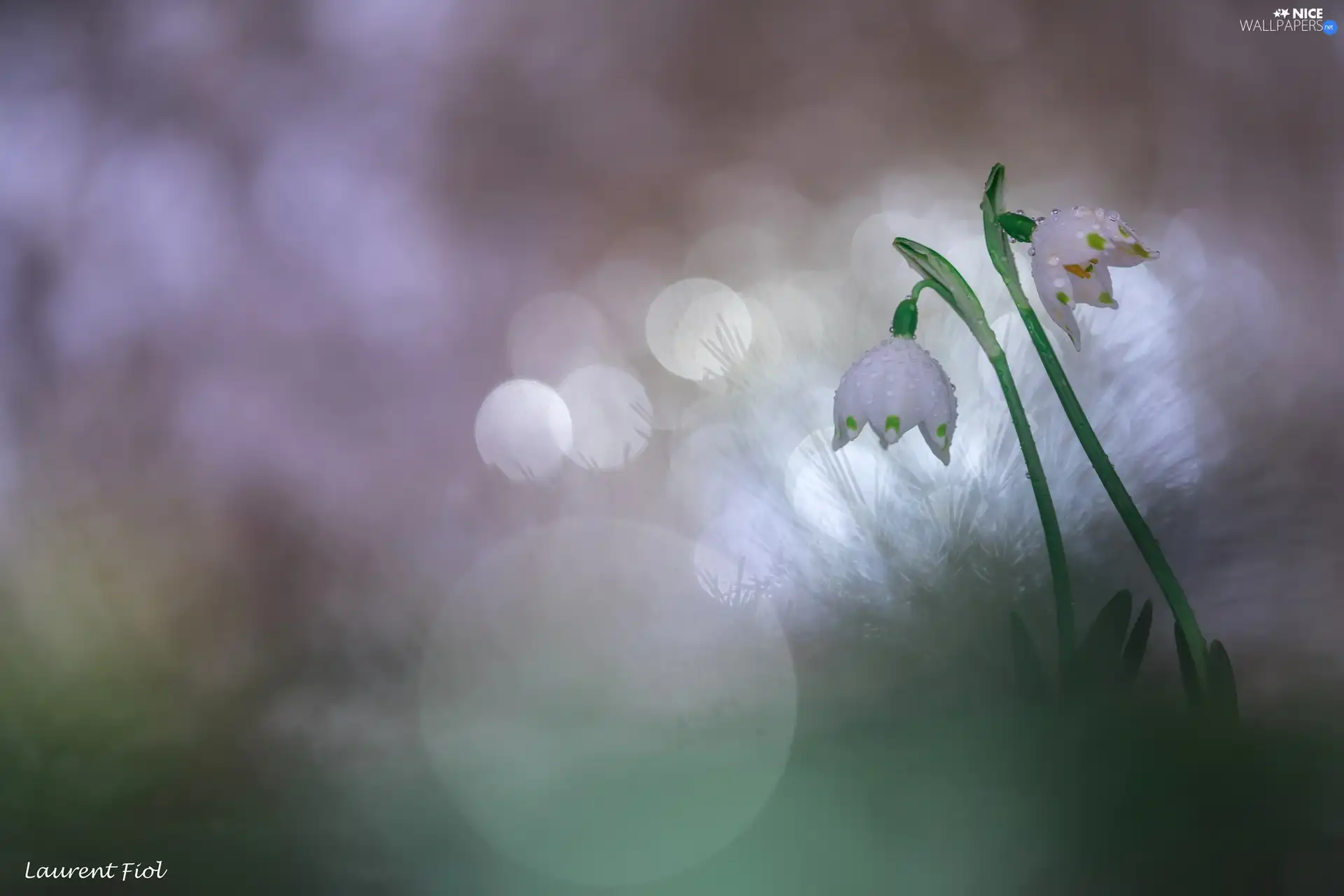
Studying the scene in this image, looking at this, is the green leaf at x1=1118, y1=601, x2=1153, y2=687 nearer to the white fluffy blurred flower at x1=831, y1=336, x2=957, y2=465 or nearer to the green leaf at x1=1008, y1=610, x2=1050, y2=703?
the green leaf at x1=1008, y1=610, x2=1050, y2=703

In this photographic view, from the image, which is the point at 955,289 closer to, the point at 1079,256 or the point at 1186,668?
the point at 1079,256

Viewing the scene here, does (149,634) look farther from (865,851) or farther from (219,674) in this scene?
(865,851)

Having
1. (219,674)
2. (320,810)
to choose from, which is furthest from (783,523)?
(219,674)

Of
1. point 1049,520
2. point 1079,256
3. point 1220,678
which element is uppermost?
point 1079,256
